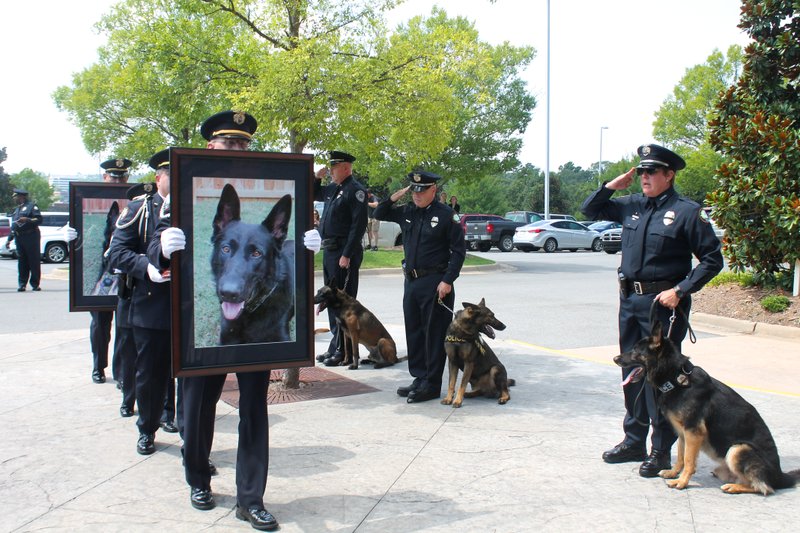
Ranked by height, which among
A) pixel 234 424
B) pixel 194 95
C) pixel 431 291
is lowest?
pixel 234 424

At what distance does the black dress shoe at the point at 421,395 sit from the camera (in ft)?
20.8

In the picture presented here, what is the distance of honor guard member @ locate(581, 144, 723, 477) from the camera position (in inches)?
176

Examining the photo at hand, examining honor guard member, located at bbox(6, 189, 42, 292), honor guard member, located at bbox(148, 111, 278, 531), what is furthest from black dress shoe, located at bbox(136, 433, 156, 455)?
honor guard member, located at bbox(6, 189, 42, 292)

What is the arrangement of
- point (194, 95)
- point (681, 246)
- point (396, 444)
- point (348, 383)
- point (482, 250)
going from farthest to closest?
point (482, 250), point (194, 95), point (348, 383), point (396, 444), point (681, 246)

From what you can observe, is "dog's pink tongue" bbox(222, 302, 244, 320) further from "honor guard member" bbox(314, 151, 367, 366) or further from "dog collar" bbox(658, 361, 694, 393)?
"honor guard member" bbox(314, 151, 367, 366)

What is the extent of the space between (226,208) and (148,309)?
1.38m

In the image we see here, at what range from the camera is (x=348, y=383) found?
23.2ft

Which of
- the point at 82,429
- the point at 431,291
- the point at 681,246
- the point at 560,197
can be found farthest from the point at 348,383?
the point at 560,197

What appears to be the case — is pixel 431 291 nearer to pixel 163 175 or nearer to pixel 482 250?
pixel 163 175

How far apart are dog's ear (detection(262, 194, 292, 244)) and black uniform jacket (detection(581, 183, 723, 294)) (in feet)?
7.72

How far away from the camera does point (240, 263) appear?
384 centimetres

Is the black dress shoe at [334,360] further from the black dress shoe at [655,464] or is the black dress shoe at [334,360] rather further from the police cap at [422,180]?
the black dress shoe at [655,464]

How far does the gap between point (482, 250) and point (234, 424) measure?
Result: 96.5 feet

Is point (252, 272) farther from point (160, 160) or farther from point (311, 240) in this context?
point (160, 160)
